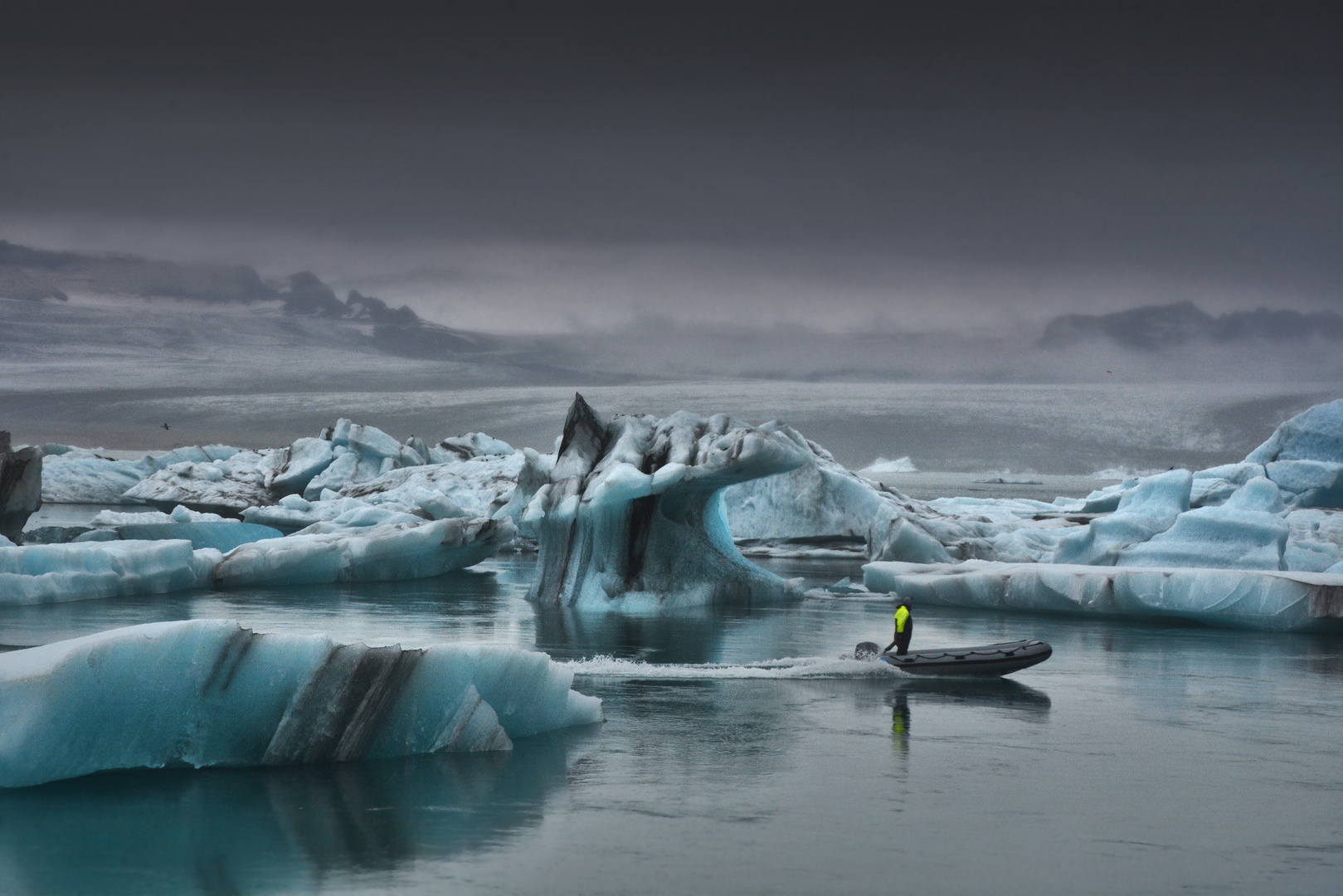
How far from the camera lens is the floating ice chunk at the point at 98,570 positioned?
19.6 meters

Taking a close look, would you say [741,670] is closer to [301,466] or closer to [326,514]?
[326,514]

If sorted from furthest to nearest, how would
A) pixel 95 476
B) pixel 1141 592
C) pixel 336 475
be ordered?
pixel 95 476
pixel 336 475
pixel 1141 592

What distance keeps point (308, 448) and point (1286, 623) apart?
124ft

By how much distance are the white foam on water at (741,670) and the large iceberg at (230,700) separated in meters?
4.26

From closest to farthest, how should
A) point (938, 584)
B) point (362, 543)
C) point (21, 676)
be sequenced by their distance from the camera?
1. point (21, 676)
2. point (938, 584)
3. point (362, 543)

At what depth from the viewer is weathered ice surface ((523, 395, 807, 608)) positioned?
20609 mm

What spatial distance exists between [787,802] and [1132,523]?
1718 centimetres

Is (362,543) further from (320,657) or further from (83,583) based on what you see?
(320,657)

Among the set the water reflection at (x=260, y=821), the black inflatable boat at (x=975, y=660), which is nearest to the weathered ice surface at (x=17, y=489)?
the black inflatable boat at (x=975, y=660)

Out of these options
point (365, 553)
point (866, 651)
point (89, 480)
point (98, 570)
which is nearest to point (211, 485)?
point (89, 480)

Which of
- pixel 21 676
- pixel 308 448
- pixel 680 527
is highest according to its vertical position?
pixel 308 448

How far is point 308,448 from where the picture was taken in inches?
1906

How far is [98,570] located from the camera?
21.0 m

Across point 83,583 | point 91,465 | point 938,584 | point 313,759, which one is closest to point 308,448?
point 91,465
